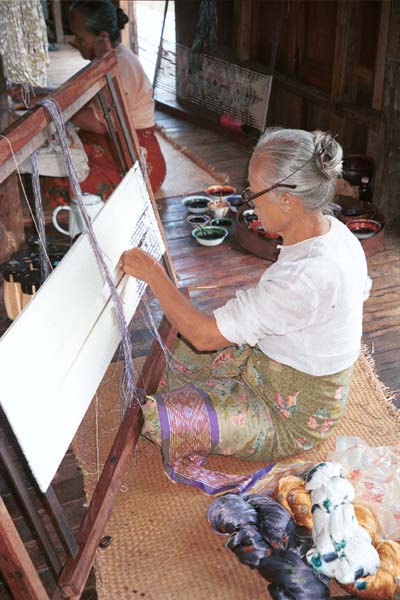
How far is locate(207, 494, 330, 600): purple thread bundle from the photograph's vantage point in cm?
164

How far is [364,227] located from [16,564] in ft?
8.16

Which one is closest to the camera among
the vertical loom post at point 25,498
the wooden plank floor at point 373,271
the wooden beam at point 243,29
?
the vertical loom post at point 25,498

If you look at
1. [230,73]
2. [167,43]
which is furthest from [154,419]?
[167,43]

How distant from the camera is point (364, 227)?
3.43m

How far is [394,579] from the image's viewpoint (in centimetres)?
165

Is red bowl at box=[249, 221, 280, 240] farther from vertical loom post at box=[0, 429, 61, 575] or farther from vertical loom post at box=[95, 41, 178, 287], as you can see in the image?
vertical loom post at box=[0, 429, 61, 575]

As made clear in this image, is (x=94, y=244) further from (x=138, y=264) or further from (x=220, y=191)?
(x=220, y=191)

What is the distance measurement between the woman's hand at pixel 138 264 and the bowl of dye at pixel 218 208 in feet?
6.11

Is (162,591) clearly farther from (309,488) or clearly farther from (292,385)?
(292,385)

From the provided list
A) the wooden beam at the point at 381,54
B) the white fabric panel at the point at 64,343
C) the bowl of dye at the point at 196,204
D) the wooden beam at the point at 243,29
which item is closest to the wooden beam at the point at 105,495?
the white fabric panel at the point at 64,343

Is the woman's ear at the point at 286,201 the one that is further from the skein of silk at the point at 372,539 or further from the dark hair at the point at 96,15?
the dark hair at the point at 96,15

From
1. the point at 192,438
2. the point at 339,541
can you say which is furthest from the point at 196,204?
the point at 339,541

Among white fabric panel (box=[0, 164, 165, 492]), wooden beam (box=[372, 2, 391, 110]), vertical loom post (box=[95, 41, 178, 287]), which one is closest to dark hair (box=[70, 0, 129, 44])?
vertical loom post (box=[95, 41, 178, 287])

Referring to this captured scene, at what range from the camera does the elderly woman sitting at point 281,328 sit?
169 cm
